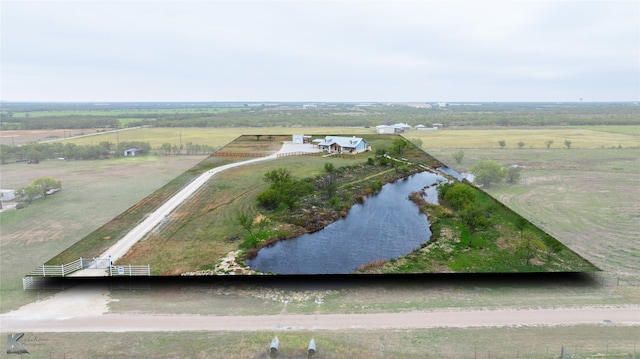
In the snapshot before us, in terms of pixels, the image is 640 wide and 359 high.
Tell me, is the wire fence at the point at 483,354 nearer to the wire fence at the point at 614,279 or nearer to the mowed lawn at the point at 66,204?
the wire fence at the point at 614,279

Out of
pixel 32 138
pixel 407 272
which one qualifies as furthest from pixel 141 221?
pixel 32 138

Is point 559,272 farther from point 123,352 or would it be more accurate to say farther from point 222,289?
point 123,352

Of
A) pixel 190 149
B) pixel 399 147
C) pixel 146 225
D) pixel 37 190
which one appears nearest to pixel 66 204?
pixel 37 190

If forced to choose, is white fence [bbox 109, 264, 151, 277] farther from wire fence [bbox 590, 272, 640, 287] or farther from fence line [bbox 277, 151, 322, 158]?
wire fence [bbox 590, 272, 640, 287]

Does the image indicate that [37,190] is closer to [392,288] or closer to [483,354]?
[392,288]

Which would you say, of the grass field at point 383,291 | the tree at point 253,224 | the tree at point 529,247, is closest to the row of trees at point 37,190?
the grass field at point 383,291

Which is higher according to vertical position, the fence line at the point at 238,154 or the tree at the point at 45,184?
the fence line at the point at 238,154
